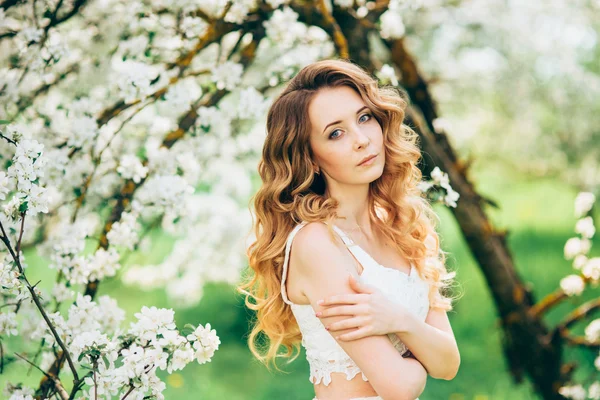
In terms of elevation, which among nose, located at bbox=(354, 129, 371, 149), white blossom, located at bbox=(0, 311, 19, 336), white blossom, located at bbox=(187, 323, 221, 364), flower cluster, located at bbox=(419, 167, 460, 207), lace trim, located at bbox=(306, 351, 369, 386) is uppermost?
white blossom, located at bbox=(0, 311, 19, 336)

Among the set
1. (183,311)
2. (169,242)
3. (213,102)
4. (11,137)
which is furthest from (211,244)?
(169,242)

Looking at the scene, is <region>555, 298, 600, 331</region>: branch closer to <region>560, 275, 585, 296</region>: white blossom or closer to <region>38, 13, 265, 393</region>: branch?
<region>560, 275, 585, 296</region>: white blossom

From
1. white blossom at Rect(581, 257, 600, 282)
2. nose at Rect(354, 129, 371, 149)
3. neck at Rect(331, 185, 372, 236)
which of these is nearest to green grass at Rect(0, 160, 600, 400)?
white blossom at Rect(581, 257, 600, 282)

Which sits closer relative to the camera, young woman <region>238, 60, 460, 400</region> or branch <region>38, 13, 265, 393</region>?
young woman <region>238, 60, 460, 400</region>

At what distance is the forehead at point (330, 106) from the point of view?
2133 millimetres

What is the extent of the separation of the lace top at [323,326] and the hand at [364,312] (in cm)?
15

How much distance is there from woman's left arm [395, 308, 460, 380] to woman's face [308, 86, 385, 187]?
48cm

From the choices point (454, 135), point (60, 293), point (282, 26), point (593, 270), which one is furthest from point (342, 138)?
point (454, 135)

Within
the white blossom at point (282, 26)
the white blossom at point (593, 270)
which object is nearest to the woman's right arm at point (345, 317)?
the white blossom at point (282, 26)

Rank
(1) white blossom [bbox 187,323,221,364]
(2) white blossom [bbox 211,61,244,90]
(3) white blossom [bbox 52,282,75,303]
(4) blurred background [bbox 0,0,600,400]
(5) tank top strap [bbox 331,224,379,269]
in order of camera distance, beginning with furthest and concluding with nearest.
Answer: (4) blurred background [bbox 0,0,600,400]
(2) white blossom [bbox 211,61,244,90]
(3) white blossom [bbox 52,282,75,303]
(5) tank top strap [bbox 331,224,379,269]
(1) white blossom [bbox 187,323,221,364]

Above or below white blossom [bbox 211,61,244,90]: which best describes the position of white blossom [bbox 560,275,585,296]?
below

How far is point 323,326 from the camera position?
6.83 feet

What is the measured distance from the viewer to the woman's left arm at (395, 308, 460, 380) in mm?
1948

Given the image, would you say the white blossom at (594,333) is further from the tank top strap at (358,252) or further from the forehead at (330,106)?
the forehead at (330,106)
